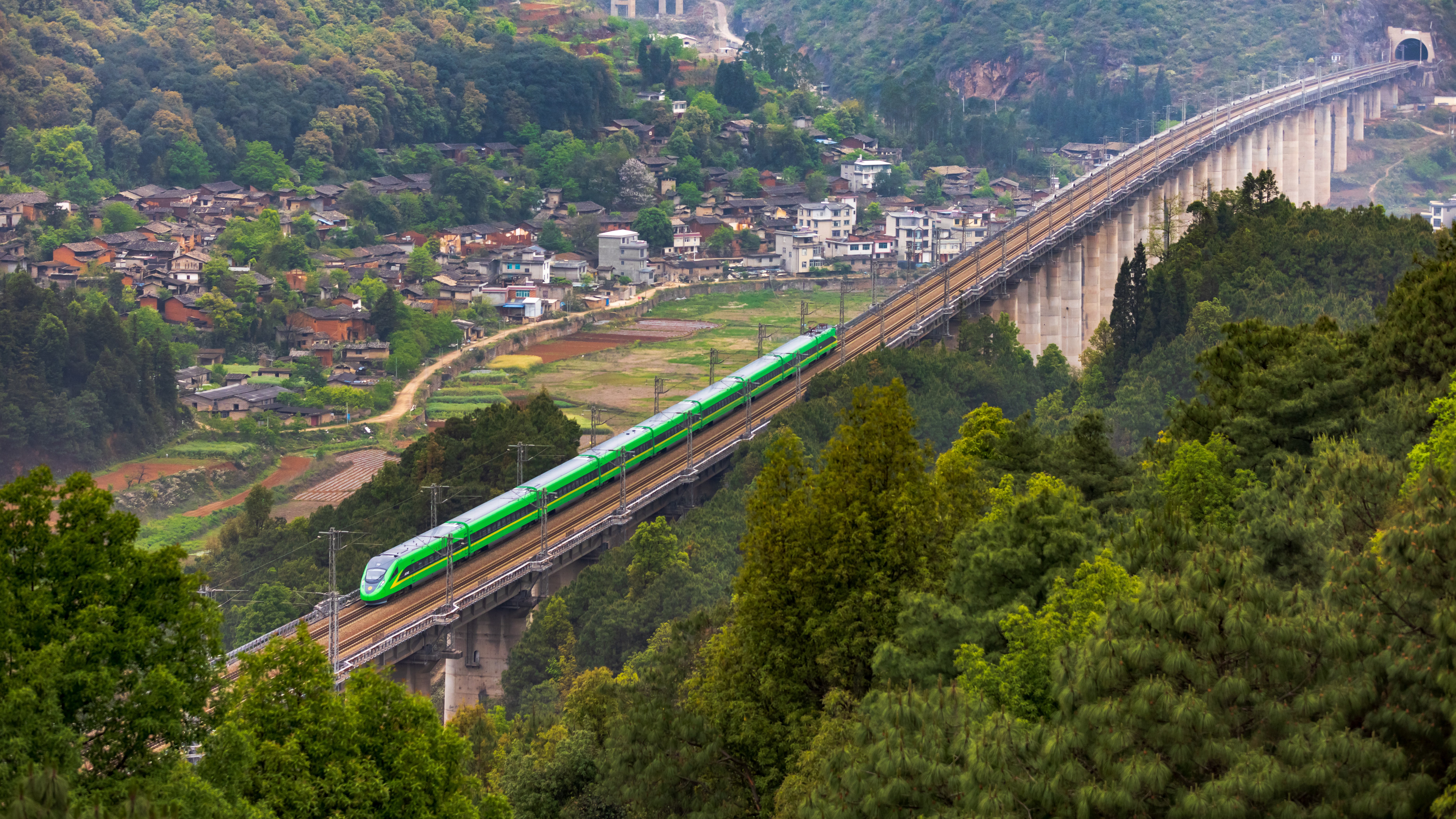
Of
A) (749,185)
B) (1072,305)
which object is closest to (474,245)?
(749,185)

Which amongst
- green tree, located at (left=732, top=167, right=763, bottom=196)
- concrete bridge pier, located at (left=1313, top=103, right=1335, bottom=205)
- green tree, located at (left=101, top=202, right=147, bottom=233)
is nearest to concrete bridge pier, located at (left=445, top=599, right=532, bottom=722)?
green tree, located at (left=101, top=202, right=147, bottom=233)

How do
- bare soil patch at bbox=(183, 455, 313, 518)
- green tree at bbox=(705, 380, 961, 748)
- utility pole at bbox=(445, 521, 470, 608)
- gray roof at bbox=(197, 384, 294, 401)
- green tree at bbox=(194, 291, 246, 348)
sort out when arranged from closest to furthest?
green tree at bbox=(705, 380, 961, 748) → utility pole at bbox=(445, 521, 470, 608) → bare soil patch at bbox=(183, 455, 313, 518) → gray roof at bbox=(197, 384, 294, 401) → green tree at bbox=(194, 291, 246, 348)

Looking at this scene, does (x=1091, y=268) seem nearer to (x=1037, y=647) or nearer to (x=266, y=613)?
(x=266, y=613)

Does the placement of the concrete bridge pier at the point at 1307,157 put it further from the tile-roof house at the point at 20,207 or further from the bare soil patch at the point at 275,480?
the tile-roof house at the point at 20,207

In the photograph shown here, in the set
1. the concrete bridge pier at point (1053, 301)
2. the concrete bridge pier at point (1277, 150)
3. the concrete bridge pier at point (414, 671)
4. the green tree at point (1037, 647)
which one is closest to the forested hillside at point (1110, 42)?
the concrete bridge pier at point (1277, 150)

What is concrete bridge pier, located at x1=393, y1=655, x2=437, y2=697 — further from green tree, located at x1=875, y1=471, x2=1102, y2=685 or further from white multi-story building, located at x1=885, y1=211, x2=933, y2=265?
white multi-story building, located at x1=885, y1=211, x2=933, y2=265
